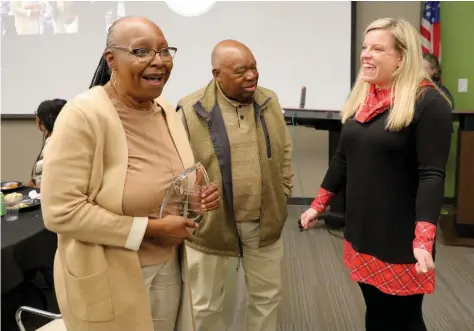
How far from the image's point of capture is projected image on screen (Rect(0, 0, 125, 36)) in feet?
14.4

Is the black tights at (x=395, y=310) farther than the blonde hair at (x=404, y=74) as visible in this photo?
Yes

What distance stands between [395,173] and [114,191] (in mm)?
855

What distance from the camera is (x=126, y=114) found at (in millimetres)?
1166

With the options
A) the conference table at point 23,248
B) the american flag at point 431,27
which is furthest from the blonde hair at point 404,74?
the american flag at point 431,27

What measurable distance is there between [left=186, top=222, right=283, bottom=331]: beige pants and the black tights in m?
0.50

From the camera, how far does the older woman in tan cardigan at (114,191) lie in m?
1.03

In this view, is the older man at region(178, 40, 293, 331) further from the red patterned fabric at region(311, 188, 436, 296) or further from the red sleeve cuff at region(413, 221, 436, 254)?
the red sleeve cuff at region(413, 221, 436, 254)

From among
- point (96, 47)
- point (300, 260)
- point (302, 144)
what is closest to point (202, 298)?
point (300, 260)

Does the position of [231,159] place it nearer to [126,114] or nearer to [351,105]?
[351,105]

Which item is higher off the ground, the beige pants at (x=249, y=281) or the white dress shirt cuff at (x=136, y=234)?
the white dress shirt cuff at (x=136, y=234)

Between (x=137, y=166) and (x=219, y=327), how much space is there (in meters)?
1.17

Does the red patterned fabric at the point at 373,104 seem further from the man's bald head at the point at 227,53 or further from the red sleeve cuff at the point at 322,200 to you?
the man's bald head at the point at 227,53

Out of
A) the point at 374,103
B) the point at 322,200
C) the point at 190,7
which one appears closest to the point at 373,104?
the point at 374,103

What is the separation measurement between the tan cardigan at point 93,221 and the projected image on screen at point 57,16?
12.1ft
